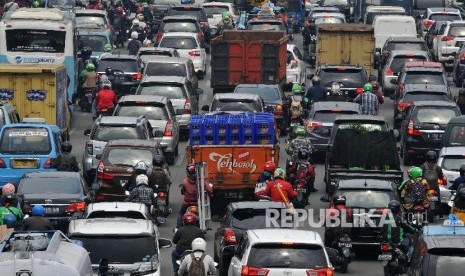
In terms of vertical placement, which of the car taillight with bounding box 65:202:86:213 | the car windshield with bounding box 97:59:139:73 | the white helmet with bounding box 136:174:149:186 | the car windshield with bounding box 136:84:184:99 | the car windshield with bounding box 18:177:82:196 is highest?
the car windshield with bounding box 18:177:82:196

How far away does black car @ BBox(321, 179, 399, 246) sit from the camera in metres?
32.9

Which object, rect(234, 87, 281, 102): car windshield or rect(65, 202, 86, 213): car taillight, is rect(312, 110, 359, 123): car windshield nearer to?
rect(234, 87, 281, 102): car windshield

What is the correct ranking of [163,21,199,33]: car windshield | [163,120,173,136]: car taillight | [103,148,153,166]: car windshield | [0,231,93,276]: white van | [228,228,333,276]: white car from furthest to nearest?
[163,21,199,33]: car windshield → [163,120,173,136]: car taillight → [103,148,153,166]: car windshield → [228,228,333,276]: white car → [0,231,93,276]: white van

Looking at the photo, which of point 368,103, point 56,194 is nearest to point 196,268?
point 56,194

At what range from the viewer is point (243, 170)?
3794cm

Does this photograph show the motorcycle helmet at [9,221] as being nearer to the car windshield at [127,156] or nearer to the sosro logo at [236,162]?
the car windshield at [127,156]

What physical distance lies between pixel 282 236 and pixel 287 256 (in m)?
0.40

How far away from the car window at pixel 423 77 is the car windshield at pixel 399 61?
137 inches

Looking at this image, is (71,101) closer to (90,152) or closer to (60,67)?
(60,67)

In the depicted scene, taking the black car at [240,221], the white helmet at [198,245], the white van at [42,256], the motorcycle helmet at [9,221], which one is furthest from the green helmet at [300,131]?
the white van at [42,256]

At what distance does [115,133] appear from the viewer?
41.2 m

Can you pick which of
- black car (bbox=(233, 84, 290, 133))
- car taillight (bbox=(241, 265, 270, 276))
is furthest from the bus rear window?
car taillight (bbox=(241, 265, 270, 276))

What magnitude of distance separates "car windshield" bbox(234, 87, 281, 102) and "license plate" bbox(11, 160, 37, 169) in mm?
10298

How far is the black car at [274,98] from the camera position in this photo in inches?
1892
